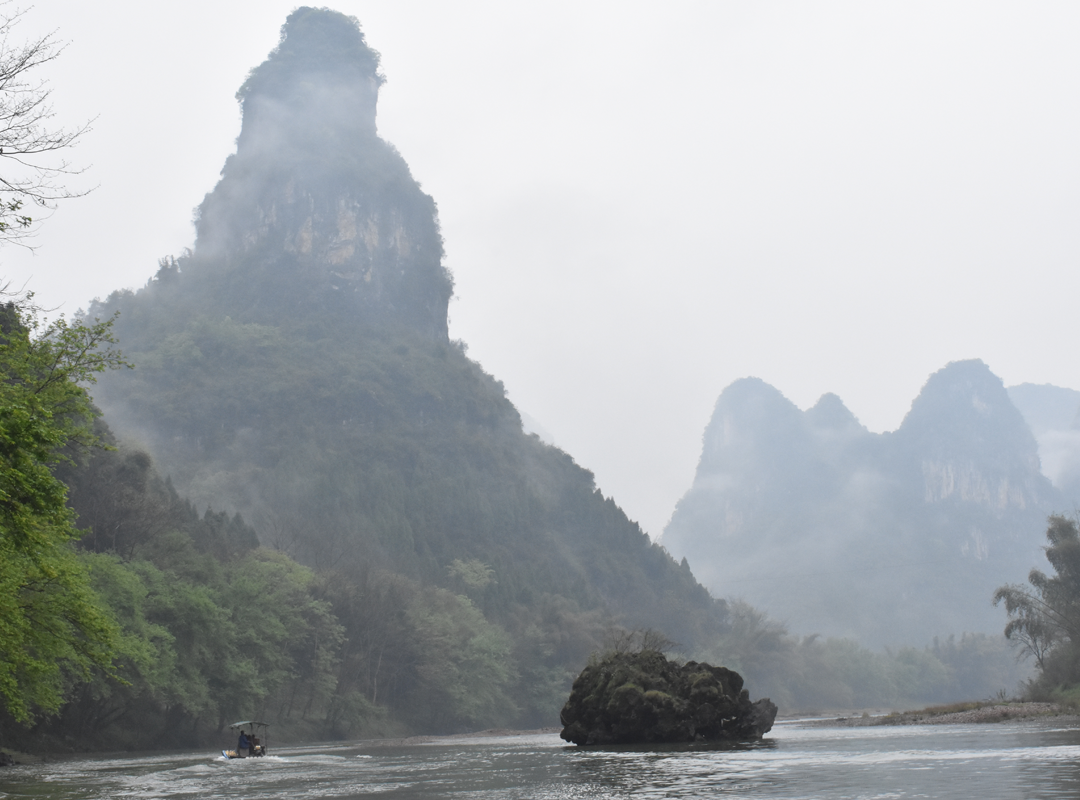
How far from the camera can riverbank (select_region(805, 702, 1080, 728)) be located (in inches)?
2616

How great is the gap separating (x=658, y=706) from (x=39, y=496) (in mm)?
42602

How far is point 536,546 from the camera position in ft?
656

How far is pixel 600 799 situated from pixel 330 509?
148573mm

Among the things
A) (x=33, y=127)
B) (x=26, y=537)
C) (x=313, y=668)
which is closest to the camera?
(x=26, y=537)

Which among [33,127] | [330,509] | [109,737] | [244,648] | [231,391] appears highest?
[231,391]

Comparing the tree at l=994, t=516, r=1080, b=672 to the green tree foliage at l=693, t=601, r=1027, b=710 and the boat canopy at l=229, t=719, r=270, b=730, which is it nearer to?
the boat canopy at l=229, t=719, r=270, b=730

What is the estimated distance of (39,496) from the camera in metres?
14.5

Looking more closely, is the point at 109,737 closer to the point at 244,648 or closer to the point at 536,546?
the point at 244,648

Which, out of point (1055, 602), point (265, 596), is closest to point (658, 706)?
point (265, 596)

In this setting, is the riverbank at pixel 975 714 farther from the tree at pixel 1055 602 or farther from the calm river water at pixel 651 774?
the calm river water at pixel 651 774

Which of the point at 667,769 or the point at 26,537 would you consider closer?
the point at 26,537

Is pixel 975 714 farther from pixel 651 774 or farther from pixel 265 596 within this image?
pixel 265 596

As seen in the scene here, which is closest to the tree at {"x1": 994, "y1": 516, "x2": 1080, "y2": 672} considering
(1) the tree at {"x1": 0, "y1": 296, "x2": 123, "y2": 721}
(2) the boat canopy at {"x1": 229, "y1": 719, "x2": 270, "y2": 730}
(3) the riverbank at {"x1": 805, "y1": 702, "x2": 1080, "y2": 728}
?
(3) the riverbank at {"x1": 805, "y1": 702, "x2": 1080, "y2": 728}

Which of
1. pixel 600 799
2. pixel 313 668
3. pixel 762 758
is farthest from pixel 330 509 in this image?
pixel 600 799
